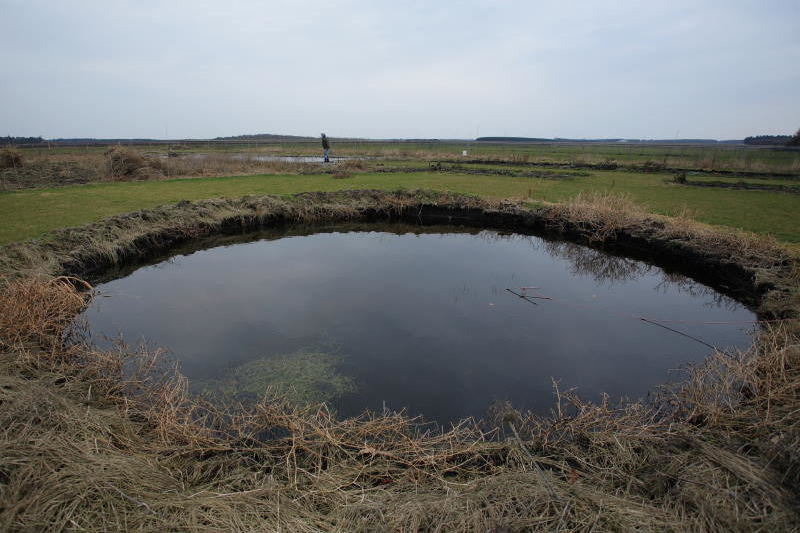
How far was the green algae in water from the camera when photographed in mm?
5574

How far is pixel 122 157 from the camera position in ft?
74.6

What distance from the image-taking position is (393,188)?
63.4 ft

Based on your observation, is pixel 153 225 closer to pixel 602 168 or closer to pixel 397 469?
pixel 397 469

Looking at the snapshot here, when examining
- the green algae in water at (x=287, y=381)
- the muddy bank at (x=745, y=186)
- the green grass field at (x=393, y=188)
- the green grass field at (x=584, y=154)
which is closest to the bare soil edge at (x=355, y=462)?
the green algae in water at (x=287, y=381)

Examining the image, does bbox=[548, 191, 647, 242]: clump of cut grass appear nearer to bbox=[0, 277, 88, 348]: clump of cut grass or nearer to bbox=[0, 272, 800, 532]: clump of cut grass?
bbox=[0, 272, 800, 532]: clump of cut grass

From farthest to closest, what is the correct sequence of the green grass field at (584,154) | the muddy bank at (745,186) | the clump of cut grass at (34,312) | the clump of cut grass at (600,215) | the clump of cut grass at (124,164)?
the green grass field at (584,154), the clump of cut grass at (124,164), the muddy bank at (745,186), the clump of cut grass at (600,215), the clump of cut grass at (34,312)

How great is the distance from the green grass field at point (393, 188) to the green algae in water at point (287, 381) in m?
8.16

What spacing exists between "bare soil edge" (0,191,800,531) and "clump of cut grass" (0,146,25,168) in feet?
96.5

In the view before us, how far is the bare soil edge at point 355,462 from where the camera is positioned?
2.85 metres

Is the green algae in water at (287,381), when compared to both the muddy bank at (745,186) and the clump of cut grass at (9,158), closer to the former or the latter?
the muddy bank at (745,186)

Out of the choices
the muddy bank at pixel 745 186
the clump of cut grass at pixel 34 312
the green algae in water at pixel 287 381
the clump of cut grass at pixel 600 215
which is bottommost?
the green algae in water at pixel 287 381

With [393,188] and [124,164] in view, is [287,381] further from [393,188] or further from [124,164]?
[124,164]

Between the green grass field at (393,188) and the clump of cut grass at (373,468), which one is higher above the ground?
the green grass field at (393,188)

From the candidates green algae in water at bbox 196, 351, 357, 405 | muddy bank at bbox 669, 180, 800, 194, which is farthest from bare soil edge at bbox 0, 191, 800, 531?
muddy bank at bbox 669, 180, 800, 194
